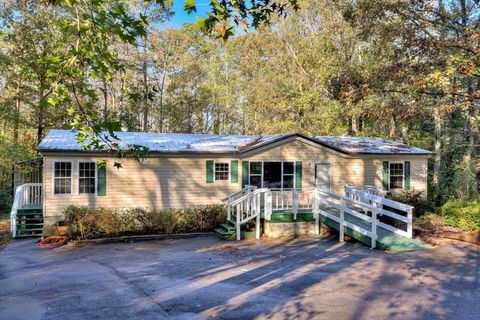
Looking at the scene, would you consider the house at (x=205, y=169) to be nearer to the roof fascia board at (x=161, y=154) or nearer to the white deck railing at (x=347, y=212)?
the roof fascia board at (x=161, y=154)

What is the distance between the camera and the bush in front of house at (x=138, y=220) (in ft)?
42.9

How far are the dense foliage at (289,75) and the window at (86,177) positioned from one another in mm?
1144

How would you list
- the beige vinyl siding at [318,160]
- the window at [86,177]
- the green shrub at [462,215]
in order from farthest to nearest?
1. the beige vinyl siding at [318,160]
2. the window at [86,177]
3. the green shrub at [462,215]

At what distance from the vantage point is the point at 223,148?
15.7 meters

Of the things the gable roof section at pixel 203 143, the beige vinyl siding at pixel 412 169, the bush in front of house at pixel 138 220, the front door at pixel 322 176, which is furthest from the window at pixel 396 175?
the bush in front of house at pixel 138 220

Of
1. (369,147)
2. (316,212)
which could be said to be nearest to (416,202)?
(369,147)

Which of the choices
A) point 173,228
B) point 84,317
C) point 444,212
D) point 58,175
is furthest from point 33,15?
point 444,212

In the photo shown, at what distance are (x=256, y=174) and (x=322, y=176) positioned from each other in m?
3.13

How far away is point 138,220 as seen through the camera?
14.0 metres

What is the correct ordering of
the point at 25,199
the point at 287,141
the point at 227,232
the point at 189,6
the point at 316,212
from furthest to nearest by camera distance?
the point at 287,141 < the point at 25,199 < the point at 316,212 < the point at 227,232 < the point at 189,6

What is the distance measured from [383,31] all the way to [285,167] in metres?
7.17

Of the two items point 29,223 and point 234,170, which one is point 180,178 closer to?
point 234,170

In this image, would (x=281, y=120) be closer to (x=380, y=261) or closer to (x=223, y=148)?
(x=223, y=148)

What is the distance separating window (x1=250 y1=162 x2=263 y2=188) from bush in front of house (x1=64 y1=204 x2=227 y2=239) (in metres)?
1.82
